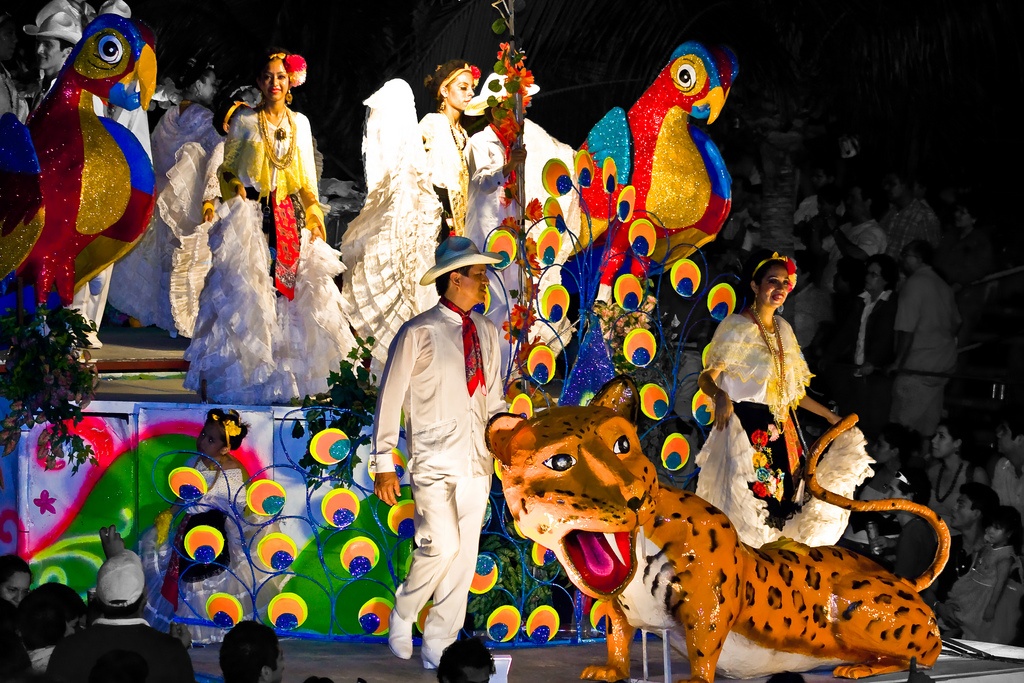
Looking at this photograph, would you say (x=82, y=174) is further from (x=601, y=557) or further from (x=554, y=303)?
(x=601, y=557)

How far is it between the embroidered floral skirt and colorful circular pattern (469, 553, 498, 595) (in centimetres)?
121

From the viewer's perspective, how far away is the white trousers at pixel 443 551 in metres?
6.42

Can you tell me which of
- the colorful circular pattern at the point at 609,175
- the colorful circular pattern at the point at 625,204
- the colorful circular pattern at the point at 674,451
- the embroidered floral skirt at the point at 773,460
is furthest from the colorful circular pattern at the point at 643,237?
the embroidered floral skirt at the point at 773,460

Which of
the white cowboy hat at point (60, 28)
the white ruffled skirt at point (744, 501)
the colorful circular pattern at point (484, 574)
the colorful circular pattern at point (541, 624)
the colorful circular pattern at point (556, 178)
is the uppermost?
the white cowboy hat at point (60, 28)

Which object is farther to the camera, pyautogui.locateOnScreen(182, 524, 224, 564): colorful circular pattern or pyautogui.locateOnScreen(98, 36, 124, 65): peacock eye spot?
pyautogui.locateOnScreen(98, 36, 124, 65): peacock eye spot

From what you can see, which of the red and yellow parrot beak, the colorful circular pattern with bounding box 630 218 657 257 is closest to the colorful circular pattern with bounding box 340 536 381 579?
the colorful circular pattern with bounding box 630 218 657 257

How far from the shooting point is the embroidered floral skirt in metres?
7.22

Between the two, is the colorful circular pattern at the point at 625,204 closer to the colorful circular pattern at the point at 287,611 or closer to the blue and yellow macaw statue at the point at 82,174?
the colorful circular pattern at the point at 287,611

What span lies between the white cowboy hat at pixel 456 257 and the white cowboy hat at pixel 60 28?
13.4 feet

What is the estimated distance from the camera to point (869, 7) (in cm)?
1042

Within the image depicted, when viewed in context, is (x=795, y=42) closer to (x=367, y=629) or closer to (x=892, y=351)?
(x=892, y=351)

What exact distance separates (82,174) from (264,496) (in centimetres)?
218

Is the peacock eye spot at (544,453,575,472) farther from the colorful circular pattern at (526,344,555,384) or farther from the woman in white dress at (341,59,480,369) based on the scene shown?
the woman in white dress at (341,59,480,369)

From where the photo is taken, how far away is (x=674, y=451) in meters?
6.85
